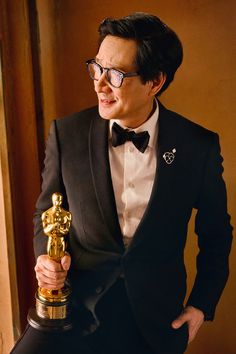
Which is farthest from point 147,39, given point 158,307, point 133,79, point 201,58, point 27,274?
point 27,274

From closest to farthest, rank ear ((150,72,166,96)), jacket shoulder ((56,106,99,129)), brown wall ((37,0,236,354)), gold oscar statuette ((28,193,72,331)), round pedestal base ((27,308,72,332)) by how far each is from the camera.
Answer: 1. gold oscar statuette ((28,193,72,331))
2. round pedestal base ((27,308,72,332))
3. ear ((150,72,166,96))
4. jacket shoulder ((56,106,99,129))
5. brown wall ((37,0,236,354))

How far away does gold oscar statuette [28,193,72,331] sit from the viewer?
1.34 metres

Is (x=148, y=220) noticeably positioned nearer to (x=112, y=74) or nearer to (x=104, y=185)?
(x=104, y=185)

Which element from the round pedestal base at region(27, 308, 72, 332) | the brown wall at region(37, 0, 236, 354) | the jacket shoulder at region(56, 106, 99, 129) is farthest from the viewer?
the brown wall at region(37, 0, 236, 354)

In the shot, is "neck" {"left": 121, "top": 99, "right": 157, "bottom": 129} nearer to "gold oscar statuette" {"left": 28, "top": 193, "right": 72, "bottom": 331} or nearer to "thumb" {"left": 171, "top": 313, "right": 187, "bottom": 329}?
"gold oscar statuette" {"left": 28, "top": 193, "right": 72, "bottom": 331}

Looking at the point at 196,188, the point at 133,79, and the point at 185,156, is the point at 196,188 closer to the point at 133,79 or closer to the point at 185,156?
the point at 185,156

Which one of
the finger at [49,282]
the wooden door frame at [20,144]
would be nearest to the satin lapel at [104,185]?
the finger at [49,282]

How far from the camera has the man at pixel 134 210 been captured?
1554 mm

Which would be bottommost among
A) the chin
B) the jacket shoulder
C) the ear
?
the jacket shoulder

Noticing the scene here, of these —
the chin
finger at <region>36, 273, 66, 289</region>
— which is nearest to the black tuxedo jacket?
the chin

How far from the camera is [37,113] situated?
6.59 ft

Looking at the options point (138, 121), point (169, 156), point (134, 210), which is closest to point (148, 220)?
point (134, 210)

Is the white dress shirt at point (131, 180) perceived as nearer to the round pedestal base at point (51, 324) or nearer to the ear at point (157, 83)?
the ear at point (157, 83)

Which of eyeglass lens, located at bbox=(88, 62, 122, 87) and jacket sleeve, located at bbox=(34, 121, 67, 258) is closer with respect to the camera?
eyeglass lens, located at bbox=(88, 62, 122, 87)
